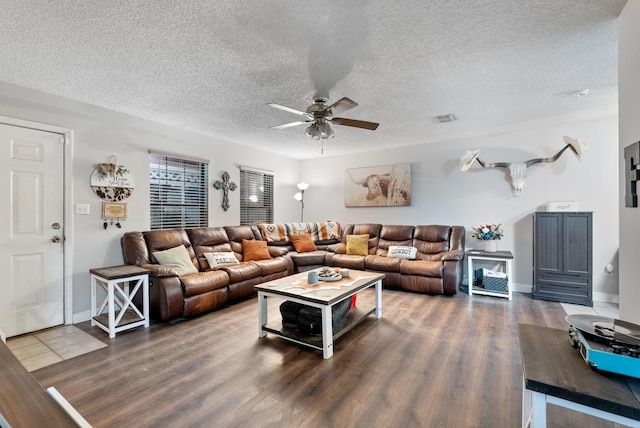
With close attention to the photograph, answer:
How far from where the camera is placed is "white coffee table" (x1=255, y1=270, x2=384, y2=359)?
2451 millimetres

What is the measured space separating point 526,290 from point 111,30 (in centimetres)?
567

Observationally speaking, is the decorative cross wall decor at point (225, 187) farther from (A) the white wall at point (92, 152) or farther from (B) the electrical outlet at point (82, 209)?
(B) the electrical outlet at point (82, 209)

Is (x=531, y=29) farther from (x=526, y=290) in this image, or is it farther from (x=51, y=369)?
(x=51, y=369)

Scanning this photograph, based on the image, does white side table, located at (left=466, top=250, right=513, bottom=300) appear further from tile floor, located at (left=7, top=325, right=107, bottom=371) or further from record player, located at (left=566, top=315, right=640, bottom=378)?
tile floor, located at (left=7, top=325, right=107, bottom=371)

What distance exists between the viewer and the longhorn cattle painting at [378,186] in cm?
542

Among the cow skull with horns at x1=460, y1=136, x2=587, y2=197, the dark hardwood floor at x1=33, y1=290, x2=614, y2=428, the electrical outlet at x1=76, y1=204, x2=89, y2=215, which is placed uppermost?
the cow skull with horns at x1=460, y1=136, x2=587, y2=197

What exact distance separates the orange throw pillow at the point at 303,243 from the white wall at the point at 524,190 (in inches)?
46.8

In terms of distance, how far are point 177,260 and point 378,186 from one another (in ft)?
12.3

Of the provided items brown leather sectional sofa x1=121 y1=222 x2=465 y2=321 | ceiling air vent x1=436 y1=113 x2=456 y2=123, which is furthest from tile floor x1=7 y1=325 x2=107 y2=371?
ceiling air vent x1=436 y1=113 x2=456 y2=123

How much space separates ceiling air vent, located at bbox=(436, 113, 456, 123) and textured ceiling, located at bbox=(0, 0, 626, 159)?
0.11 m

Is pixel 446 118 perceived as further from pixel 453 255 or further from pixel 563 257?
pixel 563 257

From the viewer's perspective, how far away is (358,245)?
5.23 m

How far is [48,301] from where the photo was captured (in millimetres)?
3111

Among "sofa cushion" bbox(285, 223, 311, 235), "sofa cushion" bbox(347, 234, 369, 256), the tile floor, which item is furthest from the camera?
"sofa cushion" bbox(285, 223, 311, 235)
